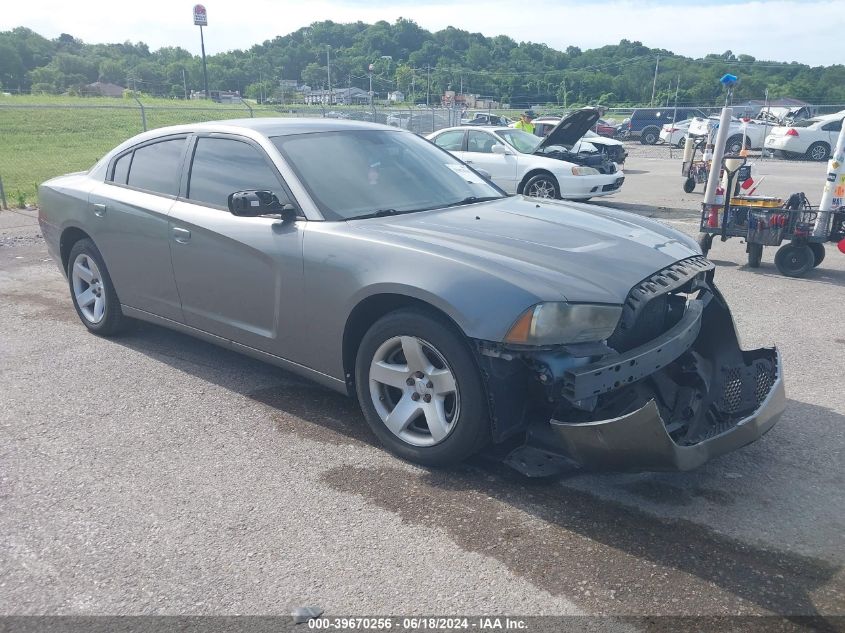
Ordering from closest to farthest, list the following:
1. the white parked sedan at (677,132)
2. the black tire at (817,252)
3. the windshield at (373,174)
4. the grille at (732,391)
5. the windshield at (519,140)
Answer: the grille at (732,391)
the windshield at (373,174)
the black tire at (817,252)
the windshield at (519,140)
the white parked sedan at (677,132)

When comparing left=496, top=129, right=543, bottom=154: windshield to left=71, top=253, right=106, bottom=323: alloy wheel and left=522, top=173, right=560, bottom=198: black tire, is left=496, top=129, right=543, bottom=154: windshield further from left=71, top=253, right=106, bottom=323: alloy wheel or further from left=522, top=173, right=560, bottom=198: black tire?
left=71, top=253, right=106, bottom=323: alloy wheel

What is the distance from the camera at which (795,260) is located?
785 cm

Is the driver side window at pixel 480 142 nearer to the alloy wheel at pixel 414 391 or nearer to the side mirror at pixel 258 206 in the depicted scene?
the side mirror at pixel 258 206

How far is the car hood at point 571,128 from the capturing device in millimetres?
13071

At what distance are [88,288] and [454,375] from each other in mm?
3720

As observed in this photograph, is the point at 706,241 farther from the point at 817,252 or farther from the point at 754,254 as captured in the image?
the point at 817,252

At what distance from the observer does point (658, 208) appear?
1351 cm

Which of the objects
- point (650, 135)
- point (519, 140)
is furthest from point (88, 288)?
point (650, 135)

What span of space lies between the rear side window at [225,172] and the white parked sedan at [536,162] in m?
9.32

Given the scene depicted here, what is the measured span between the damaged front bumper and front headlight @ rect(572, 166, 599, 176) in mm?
9662

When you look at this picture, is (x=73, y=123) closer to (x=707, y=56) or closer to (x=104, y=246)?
(x=104, y=246)

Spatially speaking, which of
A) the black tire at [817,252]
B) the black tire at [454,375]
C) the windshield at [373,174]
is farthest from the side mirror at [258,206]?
the black tire at [817,252]

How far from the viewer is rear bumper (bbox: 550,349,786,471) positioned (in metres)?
2.89

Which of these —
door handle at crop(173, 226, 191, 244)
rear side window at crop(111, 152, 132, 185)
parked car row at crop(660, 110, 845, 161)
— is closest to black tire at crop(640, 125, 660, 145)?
parked car row at crop(660, 110, 845, 161)
